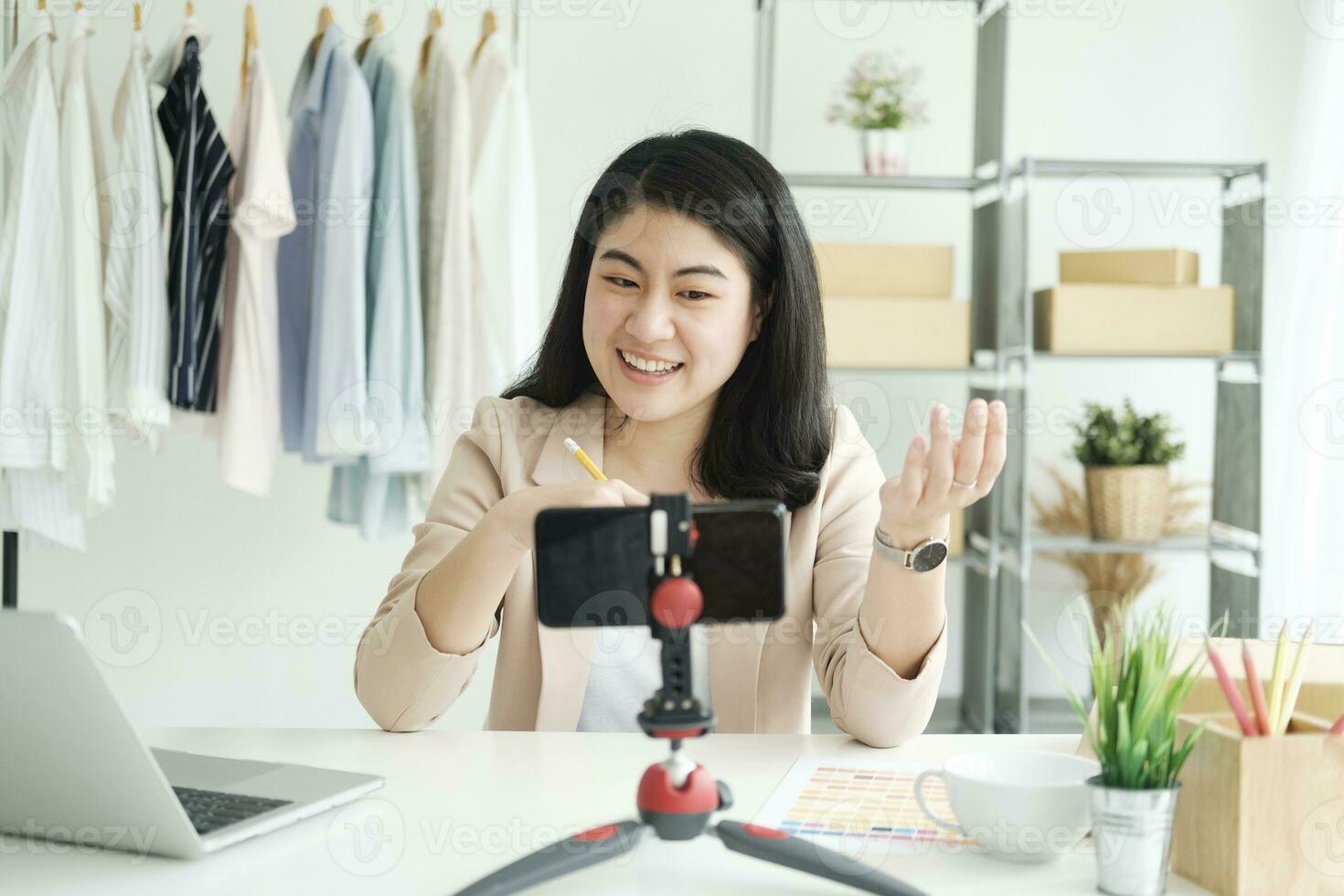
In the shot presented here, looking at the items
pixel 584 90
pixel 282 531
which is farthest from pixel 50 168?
pixel 584 90

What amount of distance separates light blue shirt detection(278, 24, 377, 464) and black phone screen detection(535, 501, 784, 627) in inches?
65.4

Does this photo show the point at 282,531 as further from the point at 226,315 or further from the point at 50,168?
the point at 50,168

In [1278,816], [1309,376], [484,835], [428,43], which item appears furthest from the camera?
[1309,376]

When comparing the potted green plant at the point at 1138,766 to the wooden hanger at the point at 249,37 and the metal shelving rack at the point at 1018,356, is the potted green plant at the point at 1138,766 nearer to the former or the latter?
the metal shelving rack at the point at 1018,356

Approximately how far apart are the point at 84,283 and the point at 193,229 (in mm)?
220

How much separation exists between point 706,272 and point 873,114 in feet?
5.49

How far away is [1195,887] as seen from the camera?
0.78 metres

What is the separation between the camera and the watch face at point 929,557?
1.07m

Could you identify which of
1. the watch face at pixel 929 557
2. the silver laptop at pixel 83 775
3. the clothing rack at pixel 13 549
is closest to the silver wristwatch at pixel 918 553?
the watch face at pixel 929 557

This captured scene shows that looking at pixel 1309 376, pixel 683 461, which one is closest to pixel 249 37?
pixel 683 461

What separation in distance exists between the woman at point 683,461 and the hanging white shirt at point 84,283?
1.15 m

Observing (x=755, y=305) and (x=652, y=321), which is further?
(x=755, y=305)

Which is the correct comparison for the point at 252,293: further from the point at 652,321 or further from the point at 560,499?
the point at 560,499

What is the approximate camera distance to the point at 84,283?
89.8 inches
